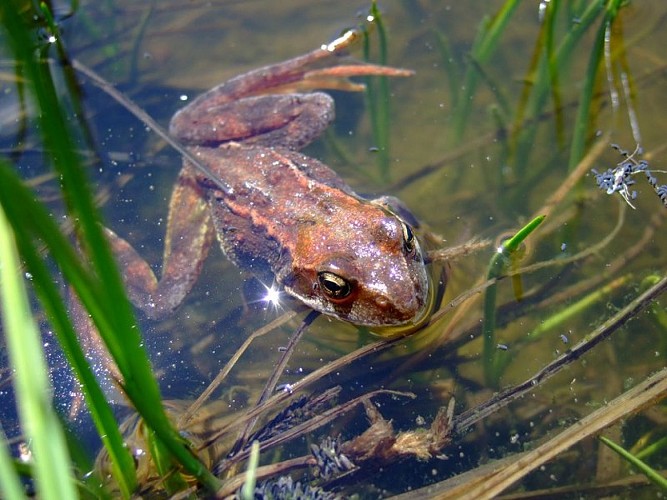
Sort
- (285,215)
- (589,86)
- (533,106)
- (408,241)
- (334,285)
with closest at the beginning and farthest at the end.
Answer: (334,285), (408,241), (589,86), (285,215), (533,106)

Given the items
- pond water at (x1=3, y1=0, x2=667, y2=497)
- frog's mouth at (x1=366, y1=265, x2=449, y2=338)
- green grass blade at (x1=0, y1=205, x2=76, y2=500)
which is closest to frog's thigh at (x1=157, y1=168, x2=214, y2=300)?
pond water at (x1=3, y1=0, x2=667, y2=497)

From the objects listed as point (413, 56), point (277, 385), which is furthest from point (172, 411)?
point (413, 56)

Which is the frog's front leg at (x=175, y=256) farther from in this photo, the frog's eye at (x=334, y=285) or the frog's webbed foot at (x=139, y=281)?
the frog's eye at (x=334, y=285)

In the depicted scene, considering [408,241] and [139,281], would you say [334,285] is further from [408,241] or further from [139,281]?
[139,281]

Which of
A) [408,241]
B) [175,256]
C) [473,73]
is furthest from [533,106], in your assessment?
[175,256]

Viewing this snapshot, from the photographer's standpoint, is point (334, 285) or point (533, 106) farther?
point (533, 106)

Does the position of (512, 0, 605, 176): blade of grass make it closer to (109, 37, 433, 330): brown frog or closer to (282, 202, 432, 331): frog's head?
(109, 37, 433, 330): brown frog

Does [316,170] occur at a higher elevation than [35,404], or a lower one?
lower

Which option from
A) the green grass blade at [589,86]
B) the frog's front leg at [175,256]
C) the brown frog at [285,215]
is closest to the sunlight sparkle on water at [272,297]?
the brown frog at [285,215]
